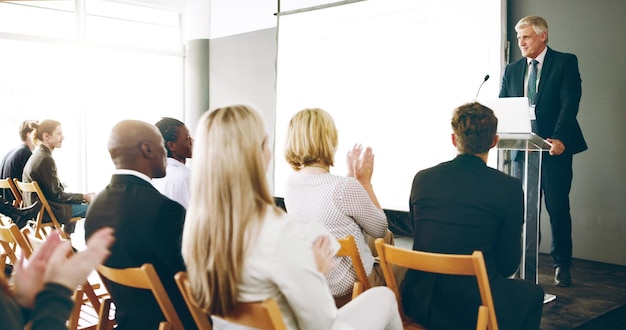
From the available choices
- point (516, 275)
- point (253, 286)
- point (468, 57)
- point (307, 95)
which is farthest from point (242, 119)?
point (307, 95)

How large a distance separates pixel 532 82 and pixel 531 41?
0.96ft

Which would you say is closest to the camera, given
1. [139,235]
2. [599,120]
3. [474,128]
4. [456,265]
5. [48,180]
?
[456,265]

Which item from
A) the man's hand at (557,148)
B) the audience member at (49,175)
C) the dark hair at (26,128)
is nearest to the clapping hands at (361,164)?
the man's hand at (557,148)

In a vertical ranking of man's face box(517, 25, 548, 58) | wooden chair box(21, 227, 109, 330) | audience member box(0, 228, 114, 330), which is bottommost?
wooden chair box(21, 227, 109, 330)

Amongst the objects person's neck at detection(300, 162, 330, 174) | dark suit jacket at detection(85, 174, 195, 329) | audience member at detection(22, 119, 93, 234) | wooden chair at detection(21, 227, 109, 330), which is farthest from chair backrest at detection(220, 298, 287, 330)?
audience member at detection(22, 119, 93, 234)

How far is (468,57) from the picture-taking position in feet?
15.6

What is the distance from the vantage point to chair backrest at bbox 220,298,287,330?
142 cm

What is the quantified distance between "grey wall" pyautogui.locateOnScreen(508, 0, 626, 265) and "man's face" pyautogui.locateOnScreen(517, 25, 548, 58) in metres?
0.98

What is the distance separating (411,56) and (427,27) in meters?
0.31

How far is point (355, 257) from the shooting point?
2.21 metres

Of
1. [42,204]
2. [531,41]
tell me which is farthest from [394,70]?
[42,204]

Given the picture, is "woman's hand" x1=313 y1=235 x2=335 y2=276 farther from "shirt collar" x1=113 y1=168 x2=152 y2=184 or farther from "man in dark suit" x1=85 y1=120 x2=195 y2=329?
"shirt collar" x1=113 y1=168 x2=152 y2=184

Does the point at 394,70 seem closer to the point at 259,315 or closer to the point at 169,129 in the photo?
the point at 169,129

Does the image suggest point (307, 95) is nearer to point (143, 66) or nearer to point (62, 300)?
point (143, 66)
